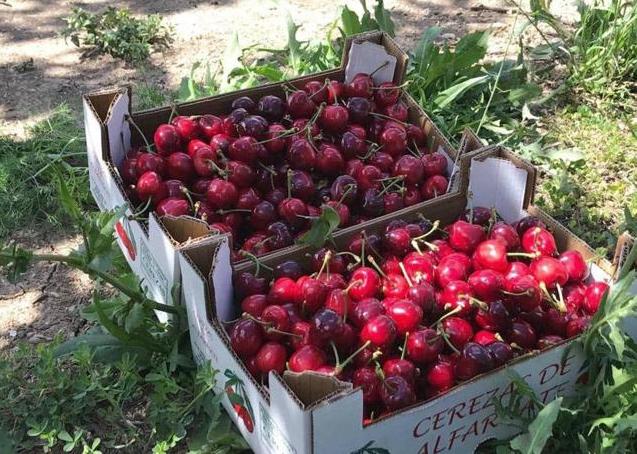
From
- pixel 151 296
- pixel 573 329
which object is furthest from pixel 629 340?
pixel 151 296

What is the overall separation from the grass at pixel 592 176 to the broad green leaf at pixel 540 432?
1294mm

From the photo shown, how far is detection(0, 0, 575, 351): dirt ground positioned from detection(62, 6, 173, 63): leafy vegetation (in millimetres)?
61

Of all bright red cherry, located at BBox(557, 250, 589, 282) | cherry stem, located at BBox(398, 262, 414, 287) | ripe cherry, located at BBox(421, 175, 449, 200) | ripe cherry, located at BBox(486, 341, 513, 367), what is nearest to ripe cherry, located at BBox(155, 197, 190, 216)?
Answer: cherry stem, located at BBox(398, 262, 414, 287)

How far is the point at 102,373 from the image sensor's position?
2.54 metres

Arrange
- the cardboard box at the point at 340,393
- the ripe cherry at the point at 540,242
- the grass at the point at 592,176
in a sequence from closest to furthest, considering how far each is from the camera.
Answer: the cardboard box at the point at 340,393, the ripe cherry at the point at 540,242, the grass at the point at 592,176

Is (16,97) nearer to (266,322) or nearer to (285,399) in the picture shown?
(266,322)

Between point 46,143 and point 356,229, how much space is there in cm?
183

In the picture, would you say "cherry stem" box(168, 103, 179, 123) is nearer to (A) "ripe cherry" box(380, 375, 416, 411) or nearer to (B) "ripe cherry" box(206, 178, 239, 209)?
(B) "ripe cherry" box(206, 178, 239, 209)

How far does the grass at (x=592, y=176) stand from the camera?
3.27 meters

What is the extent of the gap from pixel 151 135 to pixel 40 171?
0.71 meters

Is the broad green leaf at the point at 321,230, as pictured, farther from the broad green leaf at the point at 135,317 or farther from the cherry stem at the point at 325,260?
the broad green leaf at the point at 135,317

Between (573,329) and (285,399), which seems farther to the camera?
(573,329)

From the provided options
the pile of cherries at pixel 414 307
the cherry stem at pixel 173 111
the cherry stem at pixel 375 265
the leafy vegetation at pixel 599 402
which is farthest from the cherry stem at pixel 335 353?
the cherry stem at pixel 173 111

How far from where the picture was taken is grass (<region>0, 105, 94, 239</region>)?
3277mm
